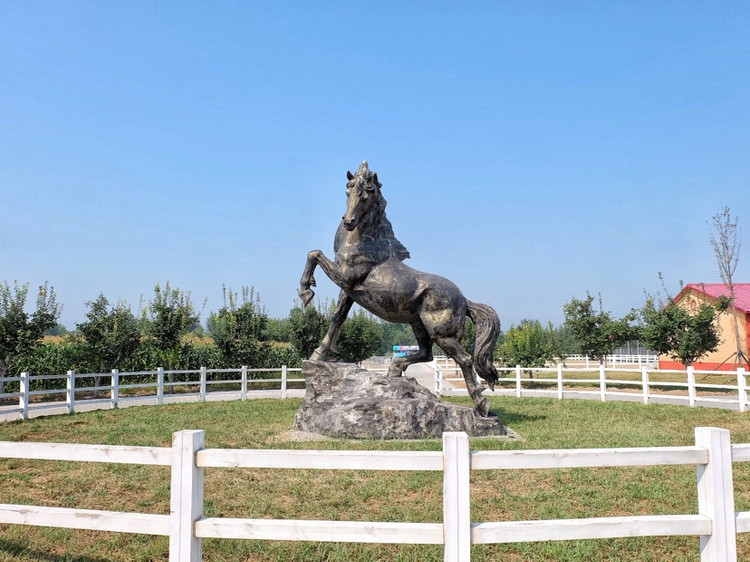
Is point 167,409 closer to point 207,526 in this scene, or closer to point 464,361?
point 464,361

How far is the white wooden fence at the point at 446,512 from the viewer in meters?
2.81

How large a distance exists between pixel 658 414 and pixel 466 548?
1024 cm

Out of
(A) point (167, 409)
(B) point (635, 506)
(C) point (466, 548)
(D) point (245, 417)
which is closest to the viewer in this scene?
(C) point (466, 548)

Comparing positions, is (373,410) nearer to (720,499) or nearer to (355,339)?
(720,499)

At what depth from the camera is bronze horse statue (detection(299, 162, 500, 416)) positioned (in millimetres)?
8172

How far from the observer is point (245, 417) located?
1095cm

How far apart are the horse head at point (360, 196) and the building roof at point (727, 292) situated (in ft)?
73.0

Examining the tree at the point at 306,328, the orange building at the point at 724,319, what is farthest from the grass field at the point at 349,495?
the orange building at the point at 724,319

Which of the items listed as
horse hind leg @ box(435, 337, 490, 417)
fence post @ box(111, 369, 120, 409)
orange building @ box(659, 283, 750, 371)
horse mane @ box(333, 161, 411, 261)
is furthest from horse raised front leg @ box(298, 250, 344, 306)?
orange building @ box(659, 283, 750, 371)

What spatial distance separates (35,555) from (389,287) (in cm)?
543

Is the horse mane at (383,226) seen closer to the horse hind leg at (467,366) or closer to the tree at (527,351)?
the horse hind leg at (467,366)

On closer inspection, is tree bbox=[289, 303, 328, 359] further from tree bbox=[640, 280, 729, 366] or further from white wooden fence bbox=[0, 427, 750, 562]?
white wooden fence bbox=[0, 427, 750, 562]

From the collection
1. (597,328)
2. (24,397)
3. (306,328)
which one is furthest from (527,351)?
(24,397)

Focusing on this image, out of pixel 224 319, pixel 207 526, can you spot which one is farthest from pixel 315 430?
pixel 224 319
